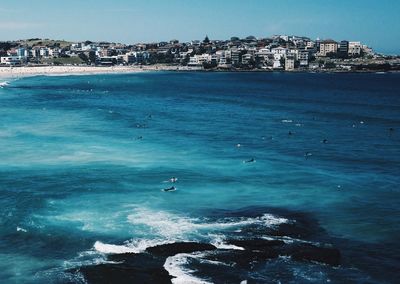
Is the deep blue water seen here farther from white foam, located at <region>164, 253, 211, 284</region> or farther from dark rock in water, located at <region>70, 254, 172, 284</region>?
dark rock in water, located at <region>70, 254, 172, 284</region>

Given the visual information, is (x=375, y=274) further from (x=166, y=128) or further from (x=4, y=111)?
(x=4, y=111)

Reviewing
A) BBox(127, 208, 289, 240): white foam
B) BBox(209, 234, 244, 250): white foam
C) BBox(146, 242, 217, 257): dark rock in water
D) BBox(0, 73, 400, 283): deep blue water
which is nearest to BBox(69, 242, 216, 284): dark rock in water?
BBox(146, 242, 217, 257): dark rock in water

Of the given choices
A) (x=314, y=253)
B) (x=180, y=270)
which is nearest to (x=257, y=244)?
(x=314, y=253)

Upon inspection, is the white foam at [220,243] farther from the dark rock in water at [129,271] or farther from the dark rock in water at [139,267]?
the dark rock in water at [129,271]

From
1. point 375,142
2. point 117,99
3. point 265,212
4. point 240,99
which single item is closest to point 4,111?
point 117,99

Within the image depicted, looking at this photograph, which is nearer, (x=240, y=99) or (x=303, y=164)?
(x=303, y=164)

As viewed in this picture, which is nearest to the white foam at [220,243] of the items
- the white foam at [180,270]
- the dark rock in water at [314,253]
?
the white foam at [180,270]
